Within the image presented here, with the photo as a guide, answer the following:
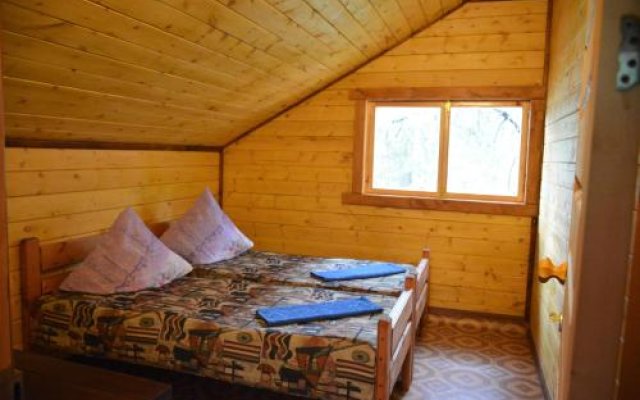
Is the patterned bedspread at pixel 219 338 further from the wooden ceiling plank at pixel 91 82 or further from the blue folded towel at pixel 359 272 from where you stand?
the wooden ceiling plank at pixel 91 82

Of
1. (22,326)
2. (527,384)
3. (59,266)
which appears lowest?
(527,384)

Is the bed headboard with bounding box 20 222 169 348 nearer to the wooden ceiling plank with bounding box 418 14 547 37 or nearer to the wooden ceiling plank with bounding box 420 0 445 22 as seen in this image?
the wooden ceiling plank with bounding box 420 0 445 22

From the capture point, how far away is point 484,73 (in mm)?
3717

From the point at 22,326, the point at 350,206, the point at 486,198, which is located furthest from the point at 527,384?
the point at 22,326

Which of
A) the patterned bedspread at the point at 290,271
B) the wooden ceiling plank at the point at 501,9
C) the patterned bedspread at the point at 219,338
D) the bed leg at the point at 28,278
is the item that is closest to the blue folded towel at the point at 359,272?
the patterned bedspread at the point at 290,271

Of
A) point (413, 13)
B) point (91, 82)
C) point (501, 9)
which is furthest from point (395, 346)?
point (501, 9)

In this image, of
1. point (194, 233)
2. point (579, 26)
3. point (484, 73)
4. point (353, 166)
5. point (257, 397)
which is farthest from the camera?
point (353, 166)

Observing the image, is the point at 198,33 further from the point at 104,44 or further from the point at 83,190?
the point at 83,190

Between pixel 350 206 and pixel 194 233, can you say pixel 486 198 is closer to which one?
pixel 350 206

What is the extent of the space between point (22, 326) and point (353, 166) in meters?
2.67

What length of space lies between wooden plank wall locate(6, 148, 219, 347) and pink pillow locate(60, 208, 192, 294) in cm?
24

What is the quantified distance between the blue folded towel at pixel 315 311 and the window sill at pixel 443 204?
4.96 feet

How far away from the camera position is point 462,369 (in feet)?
10.0

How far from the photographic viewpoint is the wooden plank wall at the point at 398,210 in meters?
3.68
